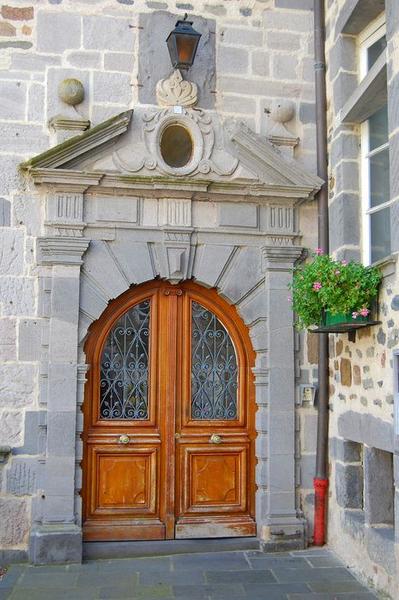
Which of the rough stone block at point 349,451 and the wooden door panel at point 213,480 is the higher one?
the rough stone block at point 349,451

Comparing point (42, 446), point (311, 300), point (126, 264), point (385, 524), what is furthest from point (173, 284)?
point (385, 524)

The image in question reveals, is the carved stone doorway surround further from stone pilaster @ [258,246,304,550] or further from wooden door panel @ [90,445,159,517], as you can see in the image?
wooden door panel @ [90,445,159,517]

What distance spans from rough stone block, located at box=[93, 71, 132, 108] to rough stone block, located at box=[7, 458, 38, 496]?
9.75ft

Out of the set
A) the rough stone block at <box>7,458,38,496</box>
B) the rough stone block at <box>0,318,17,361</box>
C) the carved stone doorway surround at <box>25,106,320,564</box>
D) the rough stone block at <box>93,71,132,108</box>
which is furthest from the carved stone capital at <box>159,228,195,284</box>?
the rough stone block at <box>7,458,38,496</box>

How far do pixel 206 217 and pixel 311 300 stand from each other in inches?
51.3

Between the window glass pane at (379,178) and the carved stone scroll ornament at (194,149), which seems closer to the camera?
the window glass pane at (379,178)

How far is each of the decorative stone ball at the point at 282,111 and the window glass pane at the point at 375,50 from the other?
0.71 m

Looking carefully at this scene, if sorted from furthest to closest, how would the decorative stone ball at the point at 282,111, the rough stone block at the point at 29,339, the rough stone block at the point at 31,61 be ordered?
the decorative stone ball at the point at 282,111, the rough stone block at the point at 31,61, the rough stone block at the point at 29,339

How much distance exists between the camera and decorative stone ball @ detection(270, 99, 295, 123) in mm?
5917

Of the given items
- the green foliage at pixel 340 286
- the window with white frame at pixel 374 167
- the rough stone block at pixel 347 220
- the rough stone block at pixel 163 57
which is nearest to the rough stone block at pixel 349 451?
the green foliage at pixel 340 286

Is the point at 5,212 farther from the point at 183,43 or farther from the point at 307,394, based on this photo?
the point at 307,394

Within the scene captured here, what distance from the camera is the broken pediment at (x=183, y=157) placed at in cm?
555

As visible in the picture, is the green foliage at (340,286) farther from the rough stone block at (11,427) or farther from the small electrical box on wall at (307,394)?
the rough stone block at (11,427)

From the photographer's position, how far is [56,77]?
5.68 m
